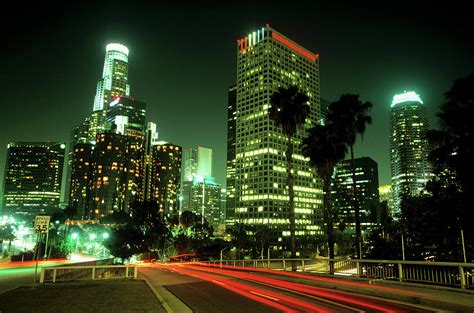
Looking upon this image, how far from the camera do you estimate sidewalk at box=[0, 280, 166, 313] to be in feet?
40.3

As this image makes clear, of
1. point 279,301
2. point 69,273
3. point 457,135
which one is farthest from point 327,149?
point 279,301

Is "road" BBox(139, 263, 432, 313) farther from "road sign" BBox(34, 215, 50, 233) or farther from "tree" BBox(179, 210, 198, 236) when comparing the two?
"tree" BBox(179, 210, 198, 236)

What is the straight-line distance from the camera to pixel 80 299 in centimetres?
1443

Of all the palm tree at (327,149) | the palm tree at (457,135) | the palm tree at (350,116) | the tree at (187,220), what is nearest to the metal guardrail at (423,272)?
the palm tree at (457,135)

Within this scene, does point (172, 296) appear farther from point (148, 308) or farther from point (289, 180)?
point (289, 180)

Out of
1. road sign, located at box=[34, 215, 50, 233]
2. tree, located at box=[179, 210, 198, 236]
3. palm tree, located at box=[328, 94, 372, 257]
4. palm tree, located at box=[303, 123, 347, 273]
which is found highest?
palm tree, located at box=[328, 94, 372, 257]

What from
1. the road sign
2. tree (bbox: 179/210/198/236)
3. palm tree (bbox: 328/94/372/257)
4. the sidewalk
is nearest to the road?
the sidewalk

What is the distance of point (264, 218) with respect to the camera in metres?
188

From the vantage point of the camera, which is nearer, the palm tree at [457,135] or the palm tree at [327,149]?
the palm tree at [457,135]

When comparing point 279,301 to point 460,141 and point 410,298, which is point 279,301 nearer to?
point 410,298

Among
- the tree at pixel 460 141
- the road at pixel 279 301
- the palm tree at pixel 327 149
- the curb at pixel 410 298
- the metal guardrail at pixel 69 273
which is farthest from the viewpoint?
the palm tree at pixel 327 149

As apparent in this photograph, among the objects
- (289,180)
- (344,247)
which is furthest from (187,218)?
(289,180)

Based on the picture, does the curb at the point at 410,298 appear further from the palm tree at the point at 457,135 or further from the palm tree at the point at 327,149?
the palm tree at the point at 327,149

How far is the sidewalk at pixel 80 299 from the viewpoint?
12.3 m
